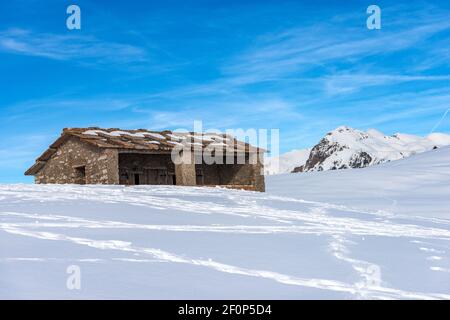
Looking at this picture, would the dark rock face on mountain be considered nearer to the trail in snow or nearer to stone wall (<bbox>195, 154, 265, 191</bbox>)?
stone wall (<bbox>195, 154, 265, 191</bbox>)

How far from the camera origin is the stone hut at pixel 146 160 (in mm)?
22203

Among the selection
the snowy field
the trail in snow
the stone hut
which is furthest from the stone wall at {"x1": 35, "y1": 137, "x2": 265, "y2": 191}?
the trail in snow

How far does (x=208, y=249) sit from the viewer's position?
7.48m

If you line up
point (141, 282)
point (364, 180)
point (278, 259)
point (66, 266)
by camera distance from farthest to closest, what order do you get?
point (364, 180) → point (278, 259) → point (66, 266) → point (141, 282)

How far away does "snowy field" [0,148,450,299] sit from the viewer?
553cm

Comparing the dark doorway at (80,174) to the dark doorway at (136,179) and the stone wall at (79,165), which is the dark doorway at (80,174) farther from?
the dark doorway at (136,179)

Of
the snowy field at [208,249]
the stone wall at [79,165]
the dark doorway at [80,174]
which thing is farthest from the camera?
the dark doorway at [80,174]

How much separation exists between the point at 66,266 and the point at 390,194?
2135cm

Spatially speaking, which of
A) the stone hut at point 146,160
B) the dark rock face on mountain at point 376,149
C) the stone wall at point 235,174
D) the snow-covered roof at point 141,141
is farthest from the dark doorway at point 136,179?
the dark rock face on mountain at point 376,149

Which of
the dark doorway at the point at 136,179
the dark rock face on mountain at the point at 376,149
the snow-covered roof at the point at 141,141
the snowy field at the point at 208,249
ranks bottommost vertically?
the snowy field at the point at 208,249

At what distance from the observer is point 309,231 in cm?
990
